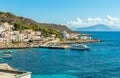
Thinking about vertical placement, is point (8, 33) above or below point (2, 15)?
below

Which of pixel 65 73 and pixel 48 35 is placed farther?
pixel 48 35

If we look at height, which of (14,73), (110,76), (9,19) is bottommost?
(110,76)

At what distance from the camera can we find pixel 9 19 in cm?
17650

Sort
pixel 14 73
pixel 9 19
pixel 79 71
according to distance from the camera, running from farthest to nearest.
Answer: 1. pixel 9 19
2. pixel 79 71
3. pixel 14 73

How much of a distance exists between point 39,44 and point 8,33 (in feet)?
54.2

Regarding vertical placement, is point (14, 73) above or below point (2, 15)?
below

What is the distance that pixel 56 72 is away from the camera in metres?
52.0

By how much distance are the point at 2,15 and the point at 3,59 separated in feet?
375

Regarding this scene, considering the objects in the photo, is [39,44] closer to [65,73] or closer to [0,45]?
[0,45]

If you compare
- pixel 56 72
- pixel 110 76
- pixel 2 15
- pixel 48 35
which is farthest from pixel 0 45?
pixel 2 15

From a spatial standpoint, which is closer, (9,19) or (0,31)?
(0,31)

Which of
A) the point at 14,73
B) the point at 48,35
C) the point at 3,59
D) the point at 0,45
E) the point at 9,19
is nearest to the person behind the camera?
the point at 14,73

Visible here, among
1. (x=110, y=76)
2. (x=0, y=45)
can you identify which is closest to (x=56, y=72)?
(x=110, y=76)

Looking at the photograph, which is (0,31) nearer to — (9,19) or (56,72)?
(9,19)
